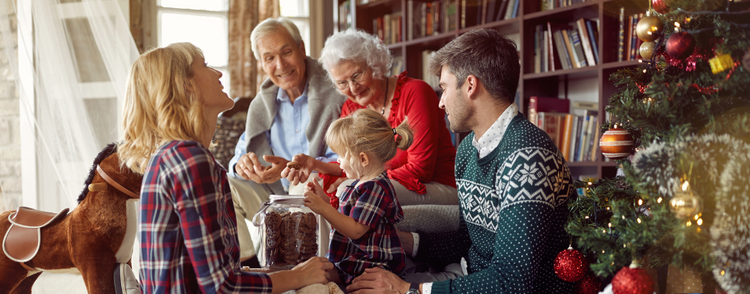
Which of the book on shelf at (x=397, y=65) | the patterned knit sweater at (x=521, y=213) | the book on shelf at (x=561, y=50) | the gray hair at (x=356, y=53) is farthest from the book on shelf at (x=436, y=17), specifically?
the patterned knit sweater at (x=521, y=213)

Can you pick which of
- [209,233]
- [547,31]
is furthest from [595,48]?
[209,233]

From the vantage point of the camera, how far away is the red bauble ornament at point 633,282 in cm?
99

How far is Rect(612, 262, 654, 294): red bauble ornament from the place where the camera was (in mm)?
987

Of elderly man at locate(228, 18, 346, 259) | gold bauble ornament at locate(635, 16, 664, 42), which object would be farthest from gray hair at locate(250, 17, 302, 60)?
gold bauble ornament at locate(635, 16, 664, 42)

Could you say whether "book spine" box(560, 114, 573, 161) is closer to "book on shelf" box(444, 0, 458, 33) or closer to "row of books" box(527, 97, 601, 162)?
"row of books" box(527, 97, 601, 162)

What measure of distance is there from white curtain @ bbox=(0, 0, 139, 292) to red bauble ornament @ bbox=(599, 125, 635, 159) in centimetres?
150

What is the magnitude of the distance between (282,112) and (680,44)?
1.93 meters

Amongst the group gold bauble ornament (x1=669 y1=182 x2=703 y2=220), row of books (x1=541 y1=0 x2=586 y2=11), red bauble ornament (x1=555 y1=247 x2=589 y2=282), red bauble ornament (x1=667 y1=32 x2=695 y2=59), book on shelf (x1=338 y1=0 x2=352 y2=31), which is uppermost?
book on shelf (x1=338 y1=0 x2=352 y2=31)

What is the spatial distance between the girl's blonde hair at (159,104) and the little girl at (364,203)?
17.5 inches

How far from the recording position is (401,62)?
12.6 feet

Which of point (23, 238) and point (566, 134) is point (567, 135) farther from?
point (23, 238)

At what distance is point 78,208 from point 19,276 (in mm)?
245

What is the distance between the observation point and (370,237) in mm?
1561

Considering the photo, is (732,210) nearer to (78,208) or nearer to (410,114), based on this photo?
(410,114)
